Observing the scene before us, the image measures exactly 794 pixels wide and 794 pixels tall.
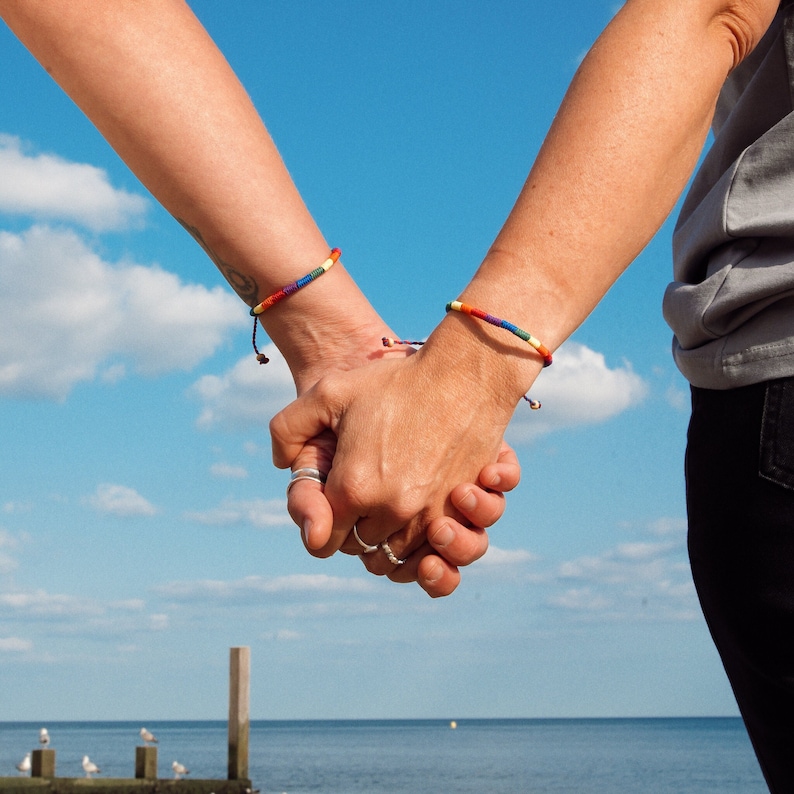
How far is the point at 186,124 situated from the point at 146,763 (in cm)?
1261

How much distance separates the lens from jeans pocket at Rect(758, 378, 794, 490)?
114 centimetres

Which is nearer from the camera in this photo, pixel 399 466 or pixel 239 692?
pixel 399 466

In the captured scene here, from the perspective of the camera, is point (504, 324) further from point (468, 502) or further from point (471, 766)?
point (471, 766)

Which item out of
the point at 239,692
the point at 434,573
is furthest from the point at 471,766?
the point at 434,573

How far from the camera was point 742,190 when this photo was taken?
4.08 feet

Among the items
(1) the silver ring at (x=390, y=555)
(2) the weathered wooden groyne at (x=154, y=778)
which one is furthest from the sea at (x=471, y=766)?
(1) the silver ring at (x=390, y=555)

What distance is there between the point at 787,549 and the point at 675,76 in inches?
28.1

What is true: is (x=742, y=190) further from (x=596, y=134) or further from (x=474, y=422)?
(x=474, y=422)

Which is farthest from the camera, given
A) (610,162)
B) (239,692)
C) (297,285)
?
(239,692)

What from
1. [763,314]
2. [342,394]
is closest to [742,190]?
[763,314]

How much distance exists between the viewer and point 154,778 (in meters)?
12.4

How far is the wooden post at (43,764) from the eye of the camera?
11586 millimetres

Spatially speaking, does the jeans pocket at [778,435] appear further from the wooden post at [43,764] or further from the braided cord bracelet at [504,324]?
the wooden post at [43,764]

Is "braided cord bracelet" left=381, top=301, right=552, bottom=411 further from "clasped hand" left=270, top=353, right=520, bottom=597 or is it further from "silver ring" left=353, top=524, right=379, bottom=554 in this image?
"silver ring" left=353, top=524, right=379, bottom=554
